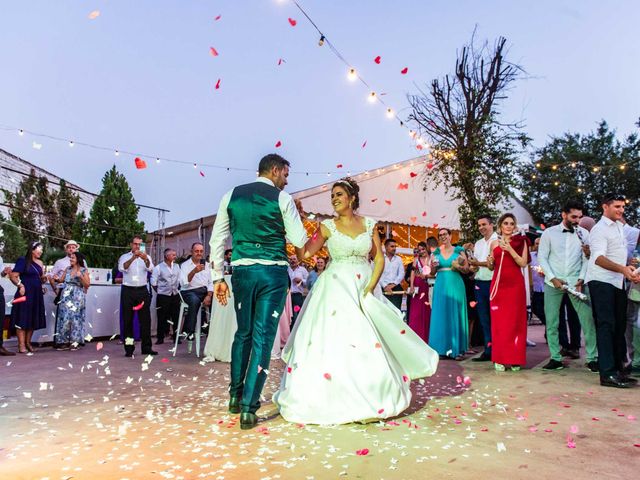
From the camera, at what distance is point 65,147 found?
39.3 feet

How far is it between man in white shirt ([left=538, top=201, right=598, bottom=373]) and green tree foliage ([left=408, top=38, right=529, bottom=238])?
244 inches

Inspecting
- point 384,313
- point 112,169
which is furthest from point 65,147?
point 112,169

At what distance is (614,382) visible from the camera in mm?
4660

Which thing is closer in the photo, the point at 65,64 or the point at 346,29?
the point at 346,29

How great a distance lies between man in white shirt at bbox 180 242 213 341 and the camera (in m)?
7.80

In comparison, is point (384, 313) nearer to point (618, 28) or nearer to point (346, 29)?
point (346, 29)

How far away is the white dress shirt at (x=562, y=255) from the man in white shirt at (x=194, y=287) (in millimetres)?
4560

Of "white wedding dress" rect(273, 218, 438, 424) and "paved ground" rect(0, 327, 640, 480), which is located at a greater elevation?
"white wedding dress" rect(273, 218, 438, 424)

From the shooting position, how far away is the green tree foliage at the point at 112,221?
76.8 ft

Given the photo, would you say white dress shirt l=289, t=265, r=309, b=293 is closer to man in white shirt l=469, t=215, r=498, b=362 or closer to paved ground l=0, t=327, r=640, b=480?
man in white shirt l=469, t=215, r=498, b=362

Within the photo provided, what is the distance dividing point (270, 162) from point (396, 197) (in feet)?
46.2

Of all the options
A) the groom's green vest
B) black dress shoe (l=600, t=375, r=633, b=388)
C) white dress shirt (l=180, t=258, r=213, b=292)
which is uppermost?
the groom's green vest

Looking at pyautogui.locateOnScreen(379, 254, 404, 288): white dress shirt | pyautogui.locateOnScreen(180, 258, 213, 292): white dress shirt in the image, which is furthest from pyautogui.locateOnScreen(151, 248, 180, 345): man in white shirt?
pyautogui.locateOnScreen(379, 254, 404, 288): white dress shirt

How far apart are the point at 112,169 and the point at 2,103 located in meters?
11.6
